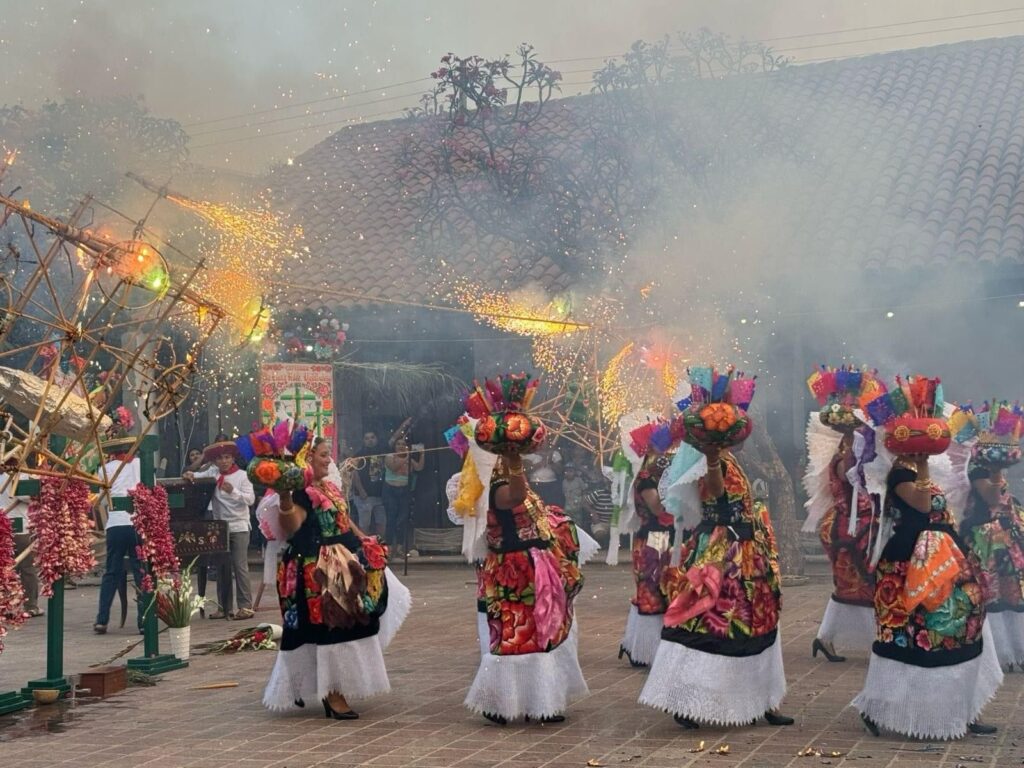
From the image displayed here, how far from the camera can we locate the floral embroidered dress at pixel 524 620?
24.2ft

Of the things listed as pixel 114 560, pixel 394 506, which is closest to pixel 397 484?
pixel 394 506

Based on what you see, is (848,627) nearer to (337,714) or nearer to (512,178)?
(337,714)

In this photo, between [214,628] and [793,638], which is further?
[214,628]

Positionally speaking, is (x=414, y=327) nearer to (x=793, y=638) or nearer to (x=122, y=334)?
(x=122, y=334)

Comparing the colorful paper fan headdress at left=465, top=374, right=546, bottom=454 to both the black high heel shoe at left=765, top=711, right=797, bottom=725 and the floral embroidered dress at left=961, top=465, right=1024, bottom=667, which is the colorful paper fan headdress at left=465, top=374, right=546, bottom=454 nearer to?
the black high heel shoe at left=765, top=711, right=797, bottom=725

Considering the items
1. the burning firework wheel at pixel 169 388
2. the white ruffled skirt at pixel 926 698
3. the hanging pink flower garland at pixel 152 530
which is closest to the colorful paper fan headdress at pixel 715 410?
the white ruffled skirt at pixel 926 698

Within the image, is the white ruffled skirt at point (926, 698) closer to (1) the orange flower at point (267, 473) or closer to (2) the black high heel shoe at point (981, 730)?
(2) the black high heel shoe at point (981, 730)

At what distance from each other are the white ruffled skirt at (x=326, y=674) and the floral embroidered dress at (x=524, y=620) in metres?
0.68

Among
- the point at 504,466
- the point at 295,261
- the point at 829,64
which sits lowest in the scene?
the point at 504,466

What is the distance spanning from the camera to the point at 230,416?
19.3 meters

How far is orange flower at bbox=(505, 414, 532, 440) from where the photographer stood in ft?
23.9

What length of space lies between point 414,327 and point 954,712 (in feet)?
39.6

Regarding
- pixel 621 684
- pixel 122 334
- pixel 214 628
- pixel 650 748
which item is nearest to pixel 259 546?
pixel 122 334

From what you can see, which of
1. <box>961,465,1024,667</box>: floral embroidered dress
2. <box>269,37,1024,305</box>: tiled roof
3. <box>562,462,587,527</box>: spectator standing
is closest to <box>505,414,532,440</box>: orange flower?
<box>961,465,1024,667</box>: floral embroidered dress
